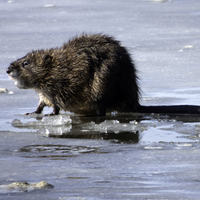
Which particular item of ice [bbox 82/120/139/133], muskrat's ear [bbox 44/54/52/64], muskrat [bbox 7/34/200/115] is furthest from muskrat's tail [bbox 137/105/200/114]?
muskrat's ear [bbox 44/54/52/64]

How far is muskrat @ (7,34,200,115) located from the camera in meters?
5.04

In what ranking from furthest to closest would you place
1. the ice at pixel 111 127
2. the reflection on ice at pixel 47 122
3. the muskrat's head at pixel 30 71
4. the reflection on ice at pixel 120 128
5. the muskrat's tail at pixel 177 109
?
1. the muskrat's head at pixel 30 71
2. the muskrat's tail at pixel 177 109
3. the reflection on ice at pixel 47 122
4. the ice at pixel 111 127
5. the reflection on ice at pixel 120 128

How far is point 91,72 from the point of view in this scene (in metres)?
5.07

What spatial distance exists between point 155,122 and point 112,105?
0.65m

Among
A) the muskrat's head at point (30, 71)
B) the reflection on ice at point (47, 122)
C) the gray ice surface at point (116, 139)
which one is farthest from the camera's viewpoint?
the muskrat's head at point (30, 71)

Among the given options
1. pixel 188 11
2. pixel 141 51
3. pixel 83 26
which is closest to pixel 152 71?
pixel 141 51

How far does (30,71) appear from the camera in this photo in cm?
518

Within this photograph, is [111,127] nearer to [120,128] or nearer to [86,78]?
[120,128]

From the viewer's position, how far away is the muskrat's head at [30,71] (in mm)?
5156

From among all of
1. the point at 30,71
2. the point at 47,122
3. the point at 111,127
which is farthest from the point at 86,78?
the point at 111,127

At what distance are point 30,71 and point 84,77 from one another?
1.83ft

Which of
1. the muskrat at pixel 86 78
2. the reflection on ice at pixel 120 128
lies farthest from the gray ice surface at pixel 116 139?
the muskrat at pixel 86 78

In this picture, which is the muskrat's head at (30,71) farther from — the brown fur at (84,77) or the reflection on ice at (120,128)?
the reflection on ice at (120,128)

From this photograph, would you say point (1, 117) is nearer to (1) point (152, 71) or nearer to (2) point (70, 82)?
(2) point (70, 82)
